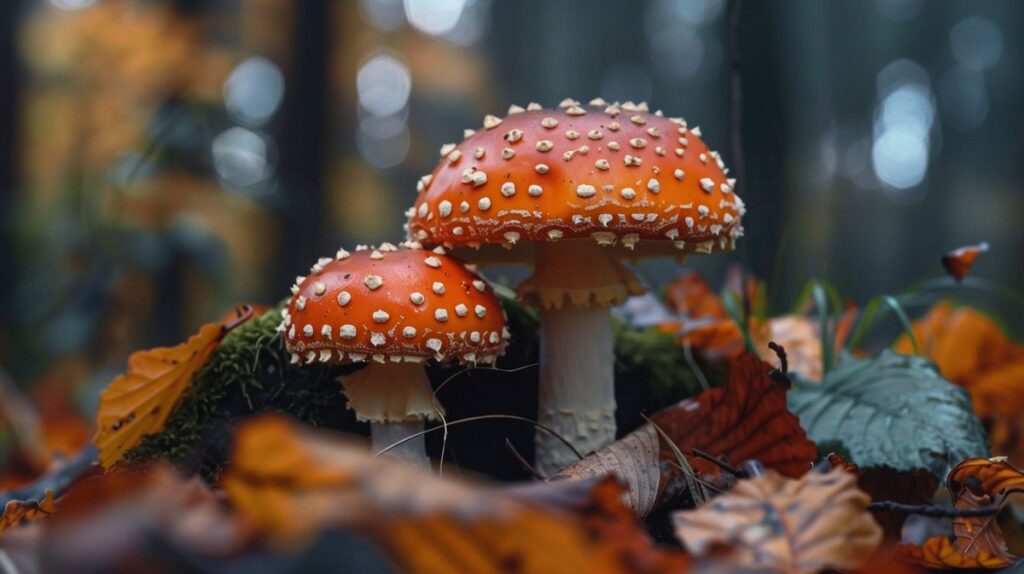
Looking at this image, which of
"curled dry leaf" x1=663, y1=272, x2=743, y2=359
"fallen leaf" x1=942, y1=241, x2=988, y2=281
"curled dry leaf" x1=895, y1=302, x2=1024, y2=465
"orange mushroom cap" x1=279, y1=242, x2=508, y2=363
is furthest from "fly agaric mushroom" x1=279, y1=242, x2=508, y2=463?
"curled dry leaf" x1=895, y1=302, x2=1024, y2=465

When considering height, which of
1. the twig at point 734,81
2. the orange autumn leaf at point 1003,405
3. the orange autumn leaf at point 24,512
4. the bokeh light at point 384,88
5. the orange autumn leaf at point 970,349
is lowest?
the orange autumn leaf at point 1003,405

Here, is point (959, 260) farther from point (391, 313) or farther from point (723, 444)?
point (391, 313)

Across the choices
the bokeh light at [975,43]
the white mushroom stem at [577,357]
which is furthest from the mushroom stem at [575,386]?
the bokeh light at [975,43]

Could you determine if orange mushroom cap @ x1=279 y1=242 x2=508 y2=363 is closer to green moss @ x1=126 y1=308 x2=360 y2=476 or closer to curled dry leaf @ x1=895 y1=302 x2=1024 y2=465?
green moss @ x1=126 y1=308 x2=360 y2=476

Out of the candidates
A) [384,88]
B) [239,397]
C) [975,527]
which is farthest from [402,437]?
[384,88]

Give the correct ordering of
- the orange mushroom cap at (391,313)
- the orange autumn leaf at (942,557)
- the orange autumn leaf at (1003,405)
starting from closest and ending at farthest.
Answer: the orange autumn leaf at (942,557) < the orange mushroom cap at (391,313) < the orange autumn leaf at (1003,405)

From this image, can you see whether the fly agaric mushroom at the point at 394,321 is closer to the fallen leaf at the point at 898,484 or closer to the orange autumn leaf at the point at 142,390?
the orange autumn leaf at the point at 142,390
